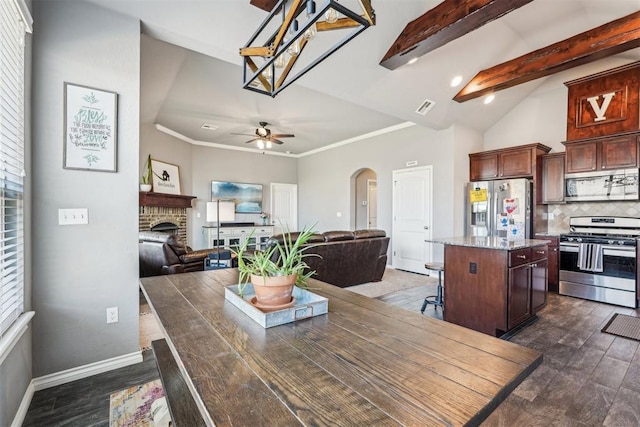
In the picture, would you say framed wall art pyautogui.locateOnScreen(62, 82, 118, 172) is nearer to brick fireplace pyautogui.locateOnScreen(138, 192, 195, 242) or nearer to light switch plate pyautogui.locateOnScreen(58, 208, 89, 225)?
light switch plate pyautogui.locateOnScreen(58, 208, 89, 225)

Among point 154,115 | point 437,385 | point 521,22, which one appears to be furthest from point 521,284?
point 154,115

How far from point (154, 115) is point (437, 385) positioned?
601cm

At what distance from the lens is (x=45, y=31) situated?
6.60 feet

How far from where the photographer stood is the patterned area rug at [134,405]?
170cm

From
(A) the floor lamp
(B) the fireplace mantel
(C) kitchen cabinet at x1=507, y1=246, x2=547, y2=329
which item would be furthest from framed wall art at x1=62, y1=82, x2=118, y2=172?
(C) kitchen cabinet at x1=507, y1=246, x2=547, y2=329

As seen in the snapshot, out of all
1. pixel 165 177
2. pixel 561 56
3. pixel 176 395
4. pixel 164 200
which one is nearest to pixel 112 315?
pixel 176 395

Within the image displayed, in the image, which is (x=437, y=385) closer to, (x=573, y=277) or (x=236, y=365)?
(x=236, y=365)

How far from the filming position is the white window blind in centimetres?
153

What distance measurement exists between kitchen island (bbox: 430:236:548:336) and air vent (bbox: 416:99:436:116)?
2352 mm

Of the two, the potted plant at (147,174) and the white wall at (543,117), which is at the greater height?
the white wall at (543,117)

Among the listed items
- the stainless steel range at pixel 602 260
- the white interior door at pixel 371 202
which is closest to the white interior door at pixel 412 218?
the white interior door at pixel 371 202

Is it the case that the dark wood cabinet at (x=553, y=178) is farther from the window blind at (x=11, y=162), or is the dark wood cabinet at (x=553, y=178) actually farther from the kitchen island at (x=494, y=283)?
the window blind at (x=11, y=162)

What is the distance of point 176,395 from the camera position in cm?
129

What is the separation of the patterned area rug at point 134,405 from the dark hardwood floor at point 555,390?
1.9 inches
